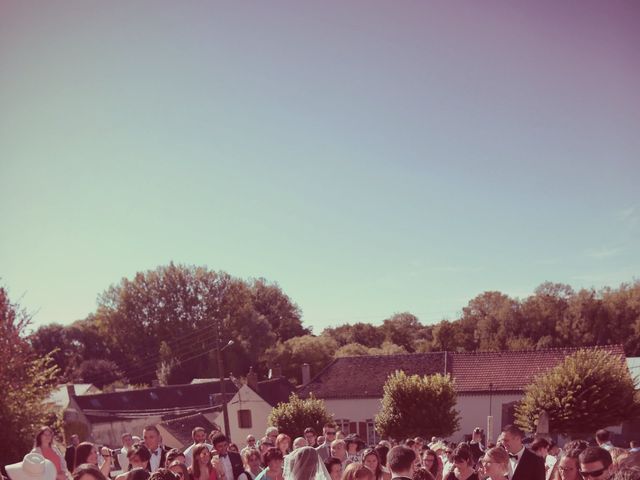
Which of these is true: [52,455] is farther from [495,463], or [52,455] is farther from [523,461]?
[523,461]

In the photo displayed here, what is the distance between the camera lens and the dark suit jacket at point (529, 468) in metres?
7.21

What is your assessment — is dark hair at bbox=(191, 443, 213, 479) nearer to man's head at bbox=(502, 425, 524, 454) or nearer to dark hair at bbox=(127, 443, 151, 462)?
dark hair at bbox=(127, 443, 151, 462)

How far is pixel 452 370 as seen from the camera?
137 feet

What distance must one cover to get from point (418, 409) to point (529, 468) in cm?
2384

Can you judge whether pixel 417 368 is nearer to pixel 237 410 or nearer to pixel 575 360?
pixel 237 410

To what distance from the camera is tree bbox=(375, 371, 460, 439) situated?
29969 mm

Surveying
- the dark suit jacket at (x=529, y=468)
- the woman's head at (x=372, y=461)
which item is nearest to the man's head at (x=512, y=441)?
the dark suit jacket at (x=529, y=468)

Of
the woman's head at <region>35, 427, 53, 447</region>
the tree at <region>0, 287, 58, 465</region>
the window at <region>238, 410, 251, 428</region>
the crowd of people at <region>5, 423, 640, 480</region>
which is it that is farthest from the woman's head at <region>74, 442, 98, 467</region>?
the window at <region>238, 410, 251, 428</region>

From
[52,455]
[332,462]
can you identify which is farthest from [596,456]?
[52,455]

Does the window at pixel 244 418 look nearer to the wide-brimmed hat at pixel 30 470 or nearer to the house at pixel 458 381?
the house at pixel 458 381

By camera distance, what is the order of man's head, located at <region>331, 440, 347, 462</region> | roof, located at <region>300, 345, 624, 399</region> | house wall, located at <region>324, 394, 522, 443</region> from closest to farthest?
man's head, located at <region>331, 440, 347, 462</region> → house wall, located at <region>324, 394, 522, 443</region> → roof, located at <region>300, 345, 624, 399</region>

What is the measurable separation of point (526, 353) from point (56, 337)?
5921 cm

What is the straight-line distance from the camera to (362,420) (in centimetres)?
4009

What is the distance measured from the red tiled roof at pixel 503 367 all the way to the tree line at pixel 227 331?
21614 millimetres
